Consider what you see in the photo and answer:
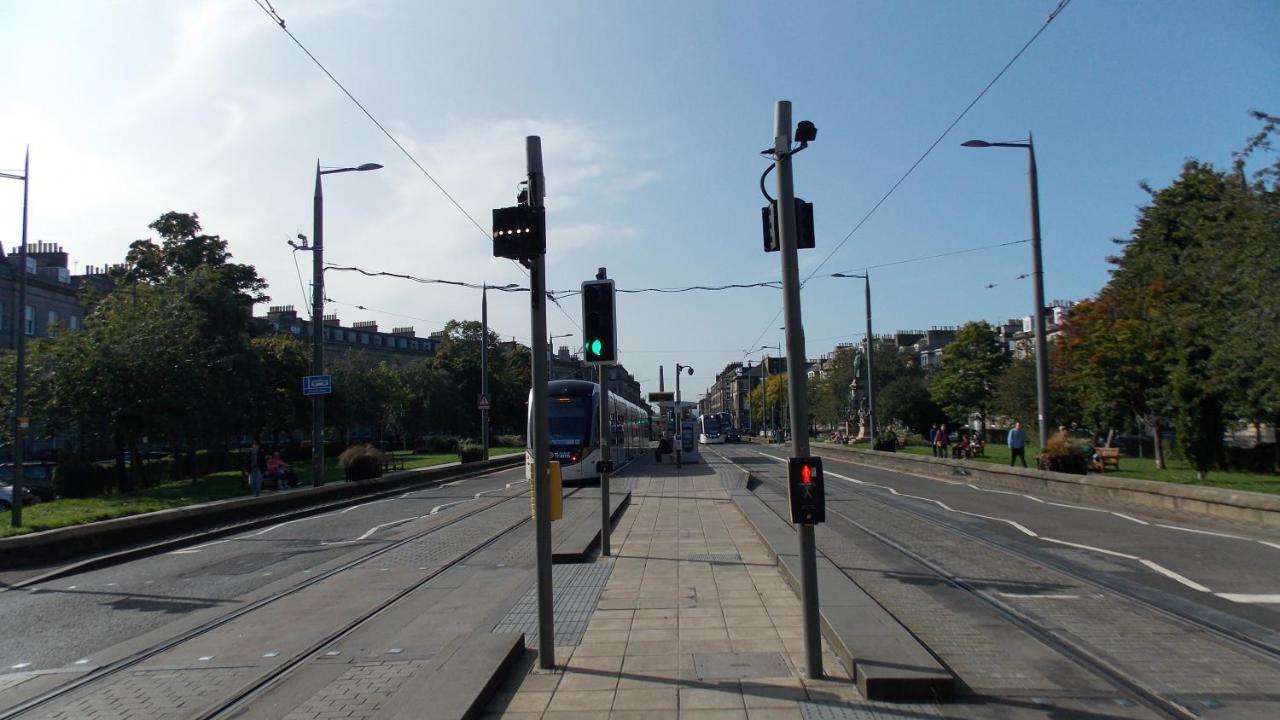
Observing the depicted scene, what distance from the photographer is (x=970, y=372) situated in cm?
Answer: 6112

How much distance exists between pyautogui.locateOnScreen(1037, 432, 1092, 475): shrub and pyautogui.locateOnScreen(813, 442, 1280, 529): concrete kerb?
498 mm

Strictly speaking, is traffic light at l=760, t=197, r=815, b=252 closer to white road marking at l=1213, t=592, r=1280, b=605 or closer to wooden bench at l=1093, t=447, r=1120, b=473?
white road marking at l=1213, t=592, r=1280, b=605

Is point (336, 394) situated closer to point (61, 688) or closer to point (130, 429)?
point (130, 429)

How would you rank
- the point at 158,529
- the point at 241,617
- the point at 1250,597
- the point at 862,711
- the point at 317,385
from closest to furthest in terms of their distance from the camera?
the point at 862,711
the point at 1250,597
the point at 241,617
the point at 158,529
the point at 317,385

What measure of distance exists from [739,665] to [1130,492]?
14.9 m

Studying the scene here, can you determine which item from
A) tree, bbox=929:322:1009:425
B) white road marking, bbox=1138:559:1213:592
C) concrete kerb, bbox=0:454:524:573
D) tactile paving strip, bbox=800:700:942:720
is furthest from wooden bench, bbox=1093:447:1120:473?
tree, bbox=929:322:1009:425

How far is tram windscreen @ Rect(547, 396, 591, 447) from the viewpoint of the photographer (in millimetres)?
28797

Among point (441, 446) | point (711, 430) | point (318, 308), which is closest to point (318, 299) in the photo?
point (318, 308)

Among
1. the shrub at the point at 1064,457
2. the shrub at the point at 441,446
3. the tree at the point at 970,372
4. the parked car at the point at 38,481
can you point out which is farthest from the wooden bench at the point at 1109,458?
the shrub at the point at 441,446

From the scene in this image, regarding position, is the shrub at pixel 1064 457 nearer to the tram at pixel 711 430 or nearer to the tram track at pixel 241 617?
the tram track at pixel 241 617

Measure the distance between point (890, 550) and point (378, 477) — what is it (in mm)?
21465

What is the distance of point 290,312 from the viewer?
278 feet

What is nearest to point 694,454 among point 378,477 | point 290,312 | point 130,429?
point 378,477

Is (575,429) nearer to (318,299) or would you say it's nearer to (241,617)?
(318,299)
